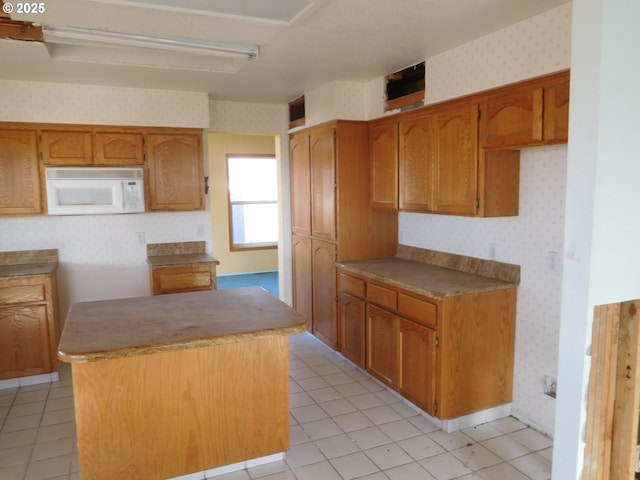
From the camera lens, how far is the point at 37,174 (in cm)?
387

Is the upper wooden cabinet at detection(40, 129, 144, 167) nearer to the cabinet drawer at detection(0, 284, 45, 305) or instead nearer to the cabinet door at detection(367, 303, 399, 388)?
the cabinet drawer at detection(0, 284, 45, 305)

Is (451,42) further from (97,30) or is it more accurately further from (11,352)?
(11,352)

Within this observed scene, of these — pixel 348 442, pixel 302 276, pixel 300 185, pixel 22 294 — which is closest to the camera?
pixel 348 442

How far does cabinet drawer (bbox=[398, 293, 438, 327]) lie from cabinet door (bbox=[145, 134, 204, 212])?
224cm

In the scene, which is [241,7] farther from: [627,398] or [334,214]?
[627,398]

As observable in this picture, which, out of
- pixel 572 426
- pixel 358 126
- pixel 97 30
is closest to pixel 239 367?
pixel 572 426

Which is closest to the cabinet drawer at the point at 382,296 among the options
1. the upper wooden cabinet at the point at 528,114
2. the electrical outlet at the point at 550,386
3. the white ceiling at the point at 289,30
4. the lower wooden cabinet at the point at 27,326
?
the electrical outlet at the point at 550,386

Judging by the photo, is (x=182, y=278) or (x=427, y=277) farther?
(x=182, y=278)

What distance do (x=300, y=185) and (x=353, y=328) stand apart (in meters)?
1.65

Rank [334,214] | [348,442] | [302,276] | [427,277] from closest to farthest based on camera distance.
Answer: [348,442], [427,277], [334,214], [302,276]

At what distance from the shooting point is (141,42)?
258 cm

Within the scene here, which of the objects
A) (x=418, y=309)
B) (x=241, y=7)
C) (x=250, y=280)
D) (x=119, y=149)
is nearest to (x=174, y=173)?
(x=119, y=149)

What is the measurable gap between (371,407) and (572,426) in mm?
1618

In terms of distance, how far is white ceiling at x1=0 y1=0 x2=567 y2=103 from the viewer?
7.39 feet
